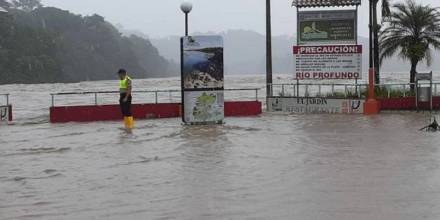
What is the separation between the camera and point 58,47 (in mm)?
127250

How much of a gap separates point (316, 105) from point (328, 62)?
6.92 feet

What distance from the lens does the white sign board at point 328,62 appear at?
2672 cm

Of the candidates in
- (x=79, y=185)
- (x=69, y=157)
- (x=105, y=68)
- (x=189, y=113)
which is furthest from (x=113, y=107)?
(x=105, y=68)

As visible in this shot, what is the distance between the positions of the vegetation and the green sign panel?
89.8 meters

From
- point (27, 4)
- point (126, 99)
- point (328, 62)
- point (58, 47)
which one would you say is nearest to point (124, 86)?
point (126, 99)

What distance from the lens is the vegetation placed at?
113 meters

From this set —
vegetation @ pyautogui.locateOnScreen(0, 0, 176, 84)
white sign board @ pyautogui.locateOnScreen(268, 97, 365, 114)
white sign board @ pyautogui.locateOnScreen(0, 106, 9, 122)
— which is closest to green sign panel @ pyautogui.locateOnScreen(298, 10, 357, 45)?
white sign board @ pyautogui.locateOnScreen(268, 97, 365, 114)

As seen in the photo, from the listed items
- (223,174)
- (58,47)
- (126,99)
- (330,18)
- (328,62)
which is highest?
(58,47)

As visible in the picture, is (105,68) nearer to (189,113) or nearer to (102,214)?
(189,113)

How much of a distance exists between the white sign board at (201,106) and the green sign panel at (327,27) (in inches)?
339

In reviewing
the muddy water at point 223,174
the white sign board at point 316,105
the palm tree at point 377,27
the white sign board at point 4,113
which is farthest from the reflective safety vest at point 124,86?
the palm tree at point 377,27

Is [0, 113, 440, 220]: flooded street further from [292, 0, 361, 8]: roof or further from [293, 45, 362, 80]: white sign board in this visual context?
[292, 0, 361, 8]: roof

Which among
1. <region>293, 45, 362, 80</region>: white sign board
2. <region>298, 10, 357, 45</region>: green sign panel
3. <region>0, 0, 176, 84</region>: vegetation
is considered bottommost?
<region>293, 45, 362, 80</region>: white sign board

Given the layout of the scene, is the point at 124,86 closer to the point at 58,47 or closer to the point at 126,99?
A: the point at 126,99
